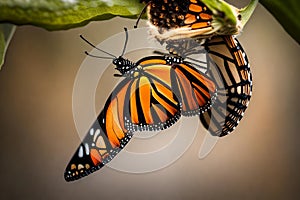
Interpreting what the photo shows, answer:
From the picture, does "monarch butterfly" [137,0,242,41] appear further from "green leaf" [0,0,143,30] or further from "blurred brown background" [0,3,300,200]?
"blurred brown background" [0,3,300,200]

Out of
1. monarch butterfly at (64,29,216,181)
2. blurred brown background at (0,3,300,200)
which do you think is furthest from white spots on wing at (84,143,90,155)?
blurred brown background at (0,3,300,200)

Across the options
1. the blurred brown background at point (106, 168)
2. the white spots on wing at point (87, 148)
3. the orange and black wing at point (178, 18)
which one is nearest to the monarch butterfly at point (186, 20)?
the orange and black wing at point (178, 18)

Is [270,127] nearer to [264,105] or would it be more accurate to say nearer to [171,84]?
[264,105]

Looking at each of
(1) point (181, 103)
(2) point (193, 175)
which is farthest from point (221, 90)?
(2) point (193, 175)

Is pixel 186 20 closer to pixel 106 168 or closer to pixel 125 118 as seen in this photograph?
pixel 125 118

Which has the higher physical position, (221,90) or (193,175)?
(221,90)

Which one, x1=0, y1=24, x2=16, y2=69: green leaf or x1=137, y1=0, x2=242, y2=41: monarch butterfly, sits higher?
x1=0, y1=24, x2=16, y2=69: green leaf

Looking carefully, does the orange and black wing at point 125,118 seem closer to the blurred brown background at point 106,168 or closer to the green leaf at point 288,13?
the green leaf at point 288,13
